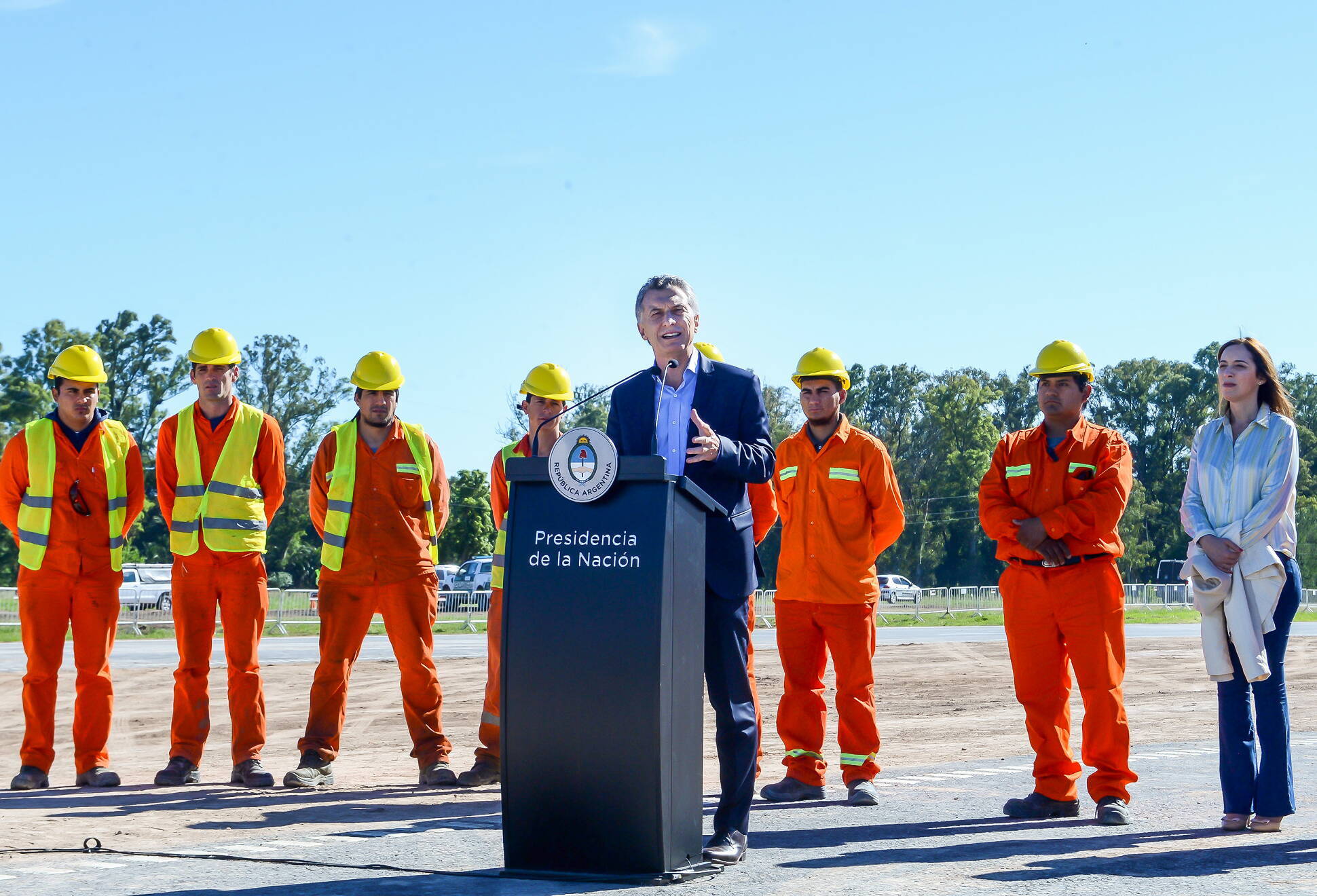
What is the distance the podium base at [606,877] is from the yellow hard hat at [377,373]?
4.25 metres

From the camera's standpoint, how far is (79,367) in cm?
899

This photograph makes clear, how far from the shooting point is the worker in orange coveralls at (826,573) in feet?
27.0

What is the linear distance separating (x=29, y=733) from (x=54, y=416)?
195cm

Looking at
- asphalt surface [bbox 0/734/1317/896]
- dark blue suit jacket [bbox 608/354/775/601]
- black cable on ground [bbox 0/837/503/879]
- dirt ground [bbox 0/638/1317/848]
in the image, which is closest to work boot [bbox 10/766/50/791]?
dirt ground [bbox 0/638/1317/848]

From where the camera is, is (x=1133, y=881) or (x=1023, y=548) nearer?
(x=1133, y=881)

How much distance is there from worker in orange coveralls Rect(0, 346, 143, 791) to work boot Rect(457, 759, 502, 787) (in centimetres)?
209

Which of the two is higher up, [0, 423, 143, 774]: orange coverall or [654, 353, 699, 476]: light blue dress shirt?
[654, 353, 699, 476]: light blue dress shirt

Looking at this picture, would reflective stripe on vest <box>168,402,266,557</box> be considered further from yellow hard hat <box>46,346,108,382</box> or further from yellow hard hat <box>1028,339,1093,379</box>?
yellow hard hat <box>1028,339,1093,379</box>

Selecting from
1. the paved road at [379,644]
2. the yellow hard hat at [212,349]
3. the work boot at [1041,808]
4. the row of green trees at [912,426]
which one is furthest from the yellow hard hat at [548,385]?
the row of green trees at [912,426]

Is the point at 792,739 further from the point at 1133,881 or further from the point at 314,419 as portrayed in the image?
the point at 314,419

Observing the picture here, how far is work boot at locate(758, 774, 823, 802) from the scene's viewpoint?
8086 mm

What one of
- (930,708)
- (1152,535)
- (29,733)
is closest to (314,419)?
(1152,535)

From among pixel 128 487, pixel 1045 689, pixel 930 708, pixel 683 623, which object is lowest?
pixel 930 708

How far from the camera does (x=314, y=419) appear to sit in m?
81.4
